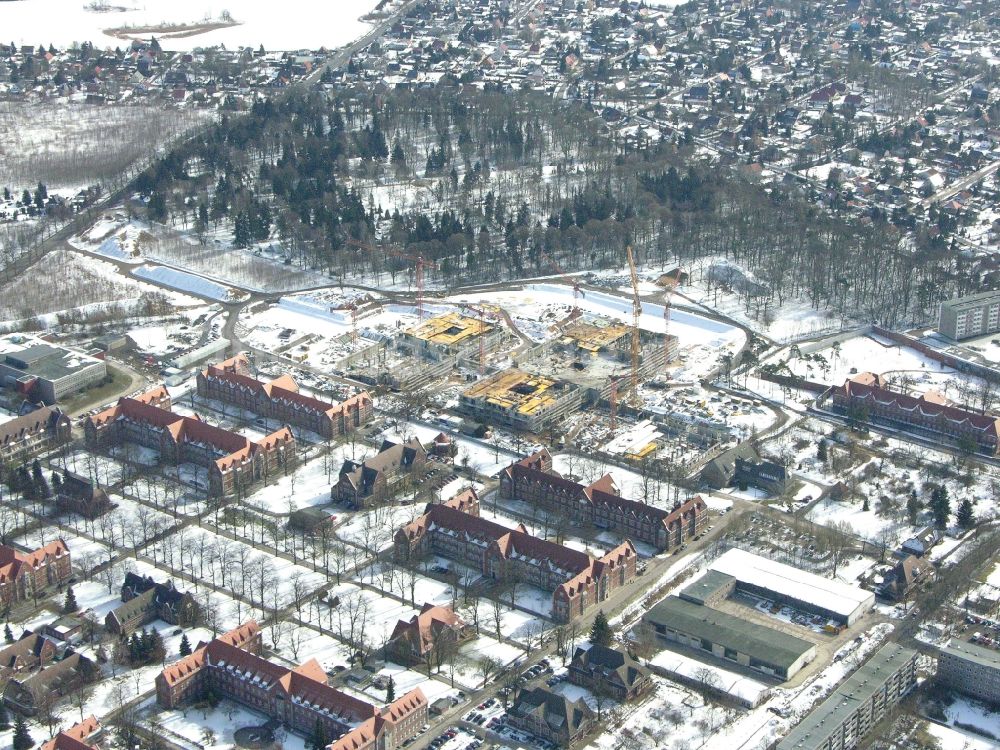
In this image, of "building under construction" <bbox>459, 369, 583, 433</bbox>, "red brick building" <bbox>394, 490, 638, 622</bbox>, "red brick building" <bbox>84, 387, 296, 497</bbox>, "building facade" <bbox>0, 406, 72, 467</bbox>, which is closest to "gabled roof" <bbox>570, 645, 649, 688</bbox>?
"red brick building" <bbox>394, 490, 638, 622</bbox>

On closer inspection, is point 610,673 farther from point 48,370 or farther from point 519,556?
point 48,370

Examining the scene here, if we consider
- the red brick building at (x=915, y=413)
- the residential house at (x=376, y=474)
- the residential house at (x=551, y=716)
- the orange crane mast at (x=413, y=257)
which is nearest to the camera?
the residential house at (x=551, y=716)

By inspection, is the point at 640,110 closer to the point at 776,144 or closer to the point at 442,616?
the point at 776,144

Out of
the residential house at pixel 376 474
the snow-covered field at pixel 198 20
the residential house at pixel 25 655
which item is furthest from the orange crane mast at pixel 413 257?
the snow-covered field at pixel 198 20

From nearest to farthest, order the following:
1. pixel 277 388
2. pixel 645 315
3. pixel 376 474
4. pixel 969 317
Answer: pixel 376 474, pixel 277 388, pixel 969 317, pixel 645 315

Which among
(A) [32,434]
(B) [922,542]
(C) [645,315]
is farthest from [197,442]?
(B) [922,542]

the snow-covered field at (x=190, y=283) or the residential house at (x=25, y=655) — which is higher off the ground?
the snow-covered field at (x=190, y=283)

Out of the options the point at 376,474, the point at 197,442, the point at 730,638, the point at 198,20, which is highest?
the point at 198,20

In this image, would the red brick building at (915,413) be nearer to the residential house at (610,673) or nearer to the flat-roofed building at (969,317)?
the flat-roofed building at (969,317)
